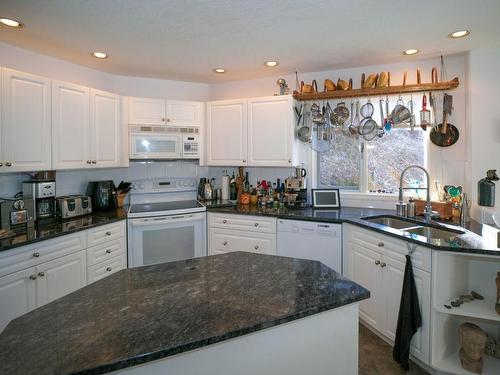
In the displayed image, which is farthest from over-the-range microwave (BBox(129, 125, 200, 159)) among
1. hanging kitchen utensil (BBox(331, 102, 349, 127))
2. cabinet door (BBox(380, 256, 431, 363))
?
cabinet door (BBox(380, 256, 431, 363))

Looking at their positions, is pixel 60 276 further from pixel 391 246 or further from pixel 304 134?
pixel 304 134

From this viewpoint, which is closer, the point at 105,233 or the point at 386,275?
the point at 386,275

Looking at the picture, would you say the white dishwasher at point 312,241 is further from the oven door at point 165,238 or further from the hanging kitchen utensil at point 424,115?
the hanging kitchen utensil at point 424,115

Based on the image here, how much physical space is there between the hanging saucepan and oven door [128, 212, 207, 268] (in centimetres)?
243

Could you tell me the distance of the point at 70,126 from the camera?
113 inches

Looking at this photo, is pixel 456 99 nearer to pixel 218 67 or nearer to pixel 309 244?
pixel 309 244

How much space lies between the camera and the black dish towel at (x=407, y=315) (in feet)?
6.88

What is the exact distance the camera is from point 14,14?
213 centimetres

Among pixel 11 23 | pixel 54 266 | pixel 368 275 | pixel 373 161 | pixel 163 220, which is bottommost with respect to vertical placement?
pixel 368 275

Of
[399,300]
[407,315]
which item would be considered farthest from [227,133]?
[407,315]

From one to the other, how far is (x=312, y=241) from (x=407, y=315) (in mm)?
1063

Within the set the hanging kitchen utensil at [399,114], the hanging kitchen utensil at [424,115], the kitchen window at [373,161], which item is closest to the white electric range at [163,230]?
Answer: the kitchen window at [373,161]

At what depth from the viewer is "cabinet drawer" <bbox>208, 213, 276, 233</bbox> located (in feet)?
10.5

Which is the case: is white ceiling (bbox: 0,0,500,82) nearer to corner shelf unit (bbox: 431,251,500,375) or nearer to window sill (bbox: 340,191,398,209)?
window sill (bbox: 340,191,398,209)
